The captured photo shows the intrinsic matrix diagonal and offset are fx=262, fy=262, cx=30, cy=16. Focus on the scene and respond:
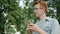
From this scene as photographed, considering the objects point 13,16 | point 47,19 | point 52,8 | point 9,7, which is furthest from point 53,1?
point 47,19

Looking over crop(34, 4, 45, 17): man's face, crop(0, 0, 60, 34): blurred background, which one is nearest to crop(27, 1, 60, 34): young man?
crop(34, 4, 45, 17): man's face

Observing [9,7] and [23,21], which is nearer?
[23,21]

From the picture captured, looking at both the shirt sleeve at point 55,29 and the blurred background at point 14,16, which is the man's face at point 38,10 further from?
the blurred background at point 14,16

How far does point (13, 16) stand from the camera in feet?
27.8

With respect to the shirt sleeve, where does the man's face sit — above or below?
above

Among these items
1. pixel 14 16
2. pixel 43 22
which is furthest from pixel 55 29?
pixel 14 16

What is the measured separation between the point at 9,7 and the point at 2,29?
2.89ft

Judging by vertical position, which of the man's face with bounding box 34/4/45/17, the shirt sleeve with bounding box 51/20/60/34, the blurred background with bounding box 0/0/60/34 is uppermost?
the man's face with bounding box 34/4/45/17

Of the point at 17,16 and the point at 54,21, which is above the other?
the point at 54,21

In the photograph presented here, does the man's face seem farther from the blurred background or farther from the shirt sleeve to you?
the blurred background

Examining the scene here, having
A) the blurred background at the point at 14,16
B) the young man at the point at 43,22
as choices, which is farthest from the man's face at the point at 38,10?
the blurred background at the point at 14,16

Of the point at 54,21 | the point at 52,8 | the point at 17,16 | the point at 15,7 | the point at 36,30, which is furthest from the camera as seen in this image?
the point at 52,8

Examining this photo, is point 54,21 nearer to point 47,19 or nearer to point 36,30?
point 47,19

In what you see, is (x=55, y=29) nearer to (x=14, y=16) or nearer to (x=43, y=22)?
(x=43, y=22)
